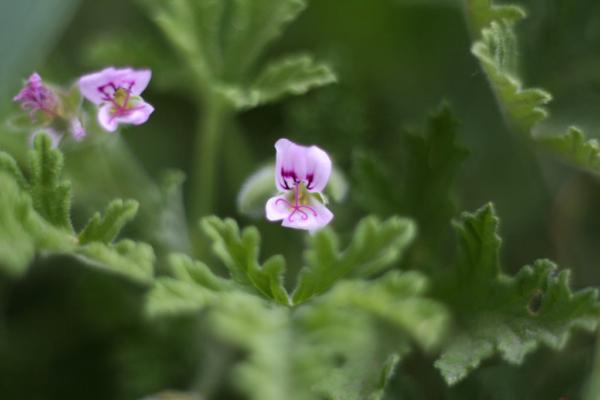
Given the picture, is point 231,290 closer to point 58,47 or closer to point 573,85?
point 573,85

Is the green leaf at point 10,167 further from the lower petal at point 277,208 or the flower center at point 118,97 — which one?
the lower petal at point 277,208

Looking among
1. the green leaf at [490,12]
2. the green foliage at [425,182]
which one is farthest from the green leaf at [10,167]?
the green leaf at [490,12]

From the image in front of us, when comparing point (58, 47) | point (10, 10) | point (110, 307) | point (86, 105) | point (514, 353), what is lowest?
point (514, 353)

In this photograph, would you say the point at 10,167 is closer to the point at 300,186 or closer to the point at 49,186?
the point at 49,186

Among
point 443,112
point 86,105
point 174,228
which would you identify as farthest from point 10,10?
point 443,112

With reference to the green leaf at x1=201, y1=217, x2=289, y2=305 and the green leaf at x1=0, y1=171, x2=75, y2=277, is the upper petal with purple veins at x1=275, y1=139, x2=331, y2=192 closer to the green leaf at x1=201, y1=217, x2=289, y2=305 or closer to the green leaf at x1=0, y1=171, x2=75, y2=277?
the green leaf at x1=201, y1=217, x2=289, y2=305

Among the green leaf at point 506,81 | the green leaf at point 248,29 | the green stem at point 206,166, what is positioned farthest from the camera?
the green stem at point 206,166
